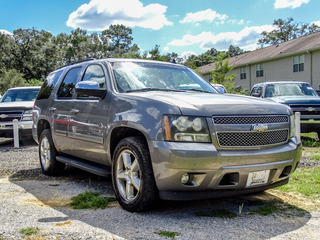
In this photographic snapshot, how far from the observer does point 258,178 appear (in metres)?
3.95

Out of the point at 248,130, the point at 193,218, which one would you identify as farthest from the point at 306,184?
the point at 193,218

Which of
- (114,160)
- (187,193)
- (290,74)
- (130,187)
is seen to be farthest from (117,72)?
(290,74)

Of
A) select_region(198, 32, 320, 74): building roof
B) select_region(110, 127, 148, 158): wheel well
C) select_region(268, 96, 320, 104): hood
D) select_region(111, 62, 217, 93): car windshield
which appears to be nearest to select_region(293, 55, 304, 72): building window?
select_region(198, 32, 320, 74): building roof

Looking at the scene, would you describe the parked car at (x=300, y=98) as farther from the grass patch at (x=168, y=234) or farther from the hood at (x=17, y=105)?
the grass patch at (x=168, y=234)

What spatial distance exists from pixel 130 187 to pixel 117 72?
5.35ft

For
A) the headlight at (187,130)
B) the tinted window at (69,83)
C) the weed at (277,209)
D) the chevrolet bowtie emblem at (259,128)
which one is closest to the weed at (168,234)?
the headlight at (187,130)

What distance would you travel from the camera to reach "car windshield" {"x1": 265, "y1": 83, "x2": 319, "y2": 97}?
11.9 m

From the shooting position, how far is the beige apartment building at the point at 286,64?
966 inches

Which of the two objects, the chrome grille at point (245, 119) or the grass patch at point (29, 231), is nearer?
the grass patch at point (29, 231)

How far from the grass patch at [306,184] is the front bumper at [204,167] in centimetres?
121

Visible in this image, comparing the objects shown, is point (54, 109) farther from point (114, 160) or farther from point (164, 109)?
point (164, 109)

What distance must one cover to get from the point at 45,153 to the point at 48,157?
0.19 meters

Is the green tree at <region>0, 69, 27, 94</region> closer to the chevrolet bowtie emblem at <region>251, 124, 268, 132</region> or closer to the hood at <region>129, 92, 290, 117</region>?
the hood at <region>129, 92, 290, 117</region>

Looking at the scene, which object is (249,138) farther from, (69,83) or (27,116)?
(27,116)
